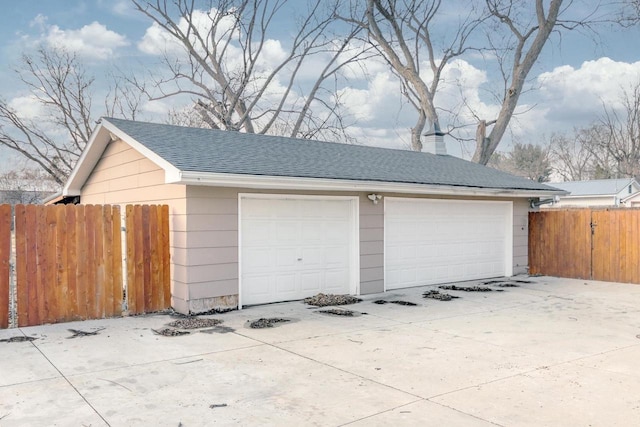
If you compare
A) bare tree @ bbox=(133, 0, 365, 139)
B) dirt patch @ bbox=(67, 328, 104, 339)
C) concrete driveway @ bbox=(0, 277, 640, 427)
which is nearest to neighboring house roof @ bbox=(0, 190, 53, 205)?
bare tree @ bbox=(133, 0, 365, 139)

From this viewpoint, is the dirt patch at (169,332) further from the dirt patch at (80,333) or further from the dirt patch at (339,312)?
the dirt patch at (339,312)

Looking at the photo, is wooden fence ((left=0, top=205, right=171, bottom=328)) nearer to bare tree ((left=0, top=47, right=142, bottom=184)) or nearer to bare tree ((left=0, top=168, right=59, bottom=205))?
bare tree ((left=0, top=47, right=142, bottom=184))

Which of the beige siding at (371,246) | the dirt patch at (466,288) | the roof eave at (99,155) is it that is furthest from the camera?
the dirt patch at (466,288)

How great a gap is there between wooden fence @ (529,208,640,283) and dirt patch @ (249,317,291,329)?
338 inches

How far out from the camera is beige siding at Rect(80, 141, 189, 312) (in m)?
8.02

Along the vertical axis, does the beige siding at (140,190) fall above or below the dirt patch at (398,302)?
above

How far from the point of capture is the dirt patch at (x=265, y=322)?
7.15 m

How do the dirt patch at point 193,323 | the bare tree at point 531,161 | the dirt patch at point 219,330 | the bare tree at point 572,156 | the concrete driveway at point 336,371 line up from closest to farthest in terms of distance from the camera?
1. the concrete driveway at point 336,371
2. the dirt patch at point 219,330
3. the dirt patch at point 193,323
4. the bare tree at point 572,156
5. the bare tree at point 531,161

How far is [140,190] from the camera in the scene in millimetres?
9383

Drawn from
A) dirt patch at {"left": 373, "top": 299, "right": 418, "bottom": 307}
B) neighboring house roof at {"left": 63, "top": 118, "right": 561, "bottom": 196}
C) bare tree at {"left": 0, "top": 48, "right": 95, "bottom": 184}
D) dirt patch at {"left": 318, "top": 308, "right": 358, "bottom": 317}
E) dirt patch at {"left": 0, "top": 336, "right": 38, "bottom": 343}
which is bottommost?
dirt patch at {"left": 373, "top": 299, "right": 418, "bottom": 307}

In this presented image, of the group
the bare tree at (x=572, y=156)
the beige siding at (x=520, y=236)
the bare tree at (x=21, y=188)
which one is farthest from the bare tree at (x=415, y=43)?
the bare tree at (x=572, y=156)

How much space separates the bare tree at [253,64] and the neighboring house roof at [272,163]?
33.7 feet

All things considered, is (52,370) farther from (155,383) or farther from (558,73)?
(558,73)

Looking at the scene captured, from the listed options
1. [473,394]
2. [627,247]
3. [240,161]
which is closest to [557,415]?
[473,394]
